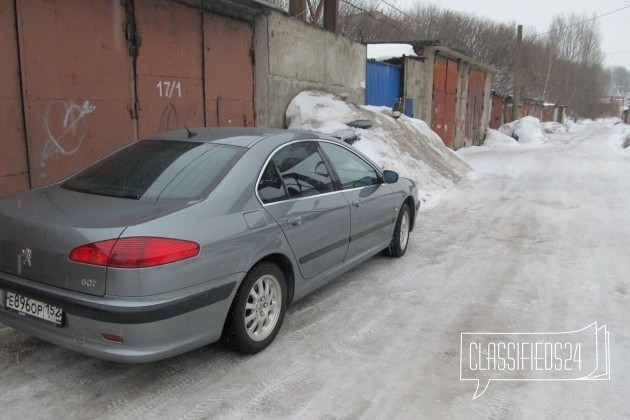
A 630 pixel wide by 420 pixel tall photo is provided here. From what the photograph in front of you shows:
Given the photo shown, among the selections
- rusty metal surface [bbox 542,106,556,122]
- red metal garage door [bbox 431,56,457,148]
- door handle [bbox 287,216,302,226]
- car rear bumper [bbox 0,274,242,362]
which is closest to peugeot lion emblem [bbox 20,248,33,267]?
car rear bumper [bbox 0,274,242,362]

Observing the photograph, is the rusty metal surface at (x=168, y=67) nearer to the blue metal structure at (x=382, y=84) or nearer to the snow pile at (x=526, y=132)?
the blue metal structure at (x=382, y=84)

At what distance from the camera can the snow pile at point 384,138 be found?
1043cm

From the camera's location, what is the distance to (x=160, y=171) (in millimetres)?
3490

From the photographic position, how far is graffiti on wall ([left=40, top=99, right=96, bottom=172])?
596 cm

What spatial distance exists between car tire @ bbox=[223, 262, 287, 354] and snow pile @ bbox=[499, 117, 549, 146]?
26759mm

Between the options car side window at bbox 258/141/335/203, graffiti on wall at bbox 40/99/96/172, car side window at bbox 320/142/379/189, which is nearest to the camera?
car side window at bbox 258/141/335/203

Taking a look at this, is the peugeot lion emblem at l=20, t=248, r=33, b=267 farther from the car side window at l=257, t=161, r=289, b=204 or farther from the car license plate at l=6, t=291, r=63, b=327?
the car side window at l=257, t=161, r=289, b=204

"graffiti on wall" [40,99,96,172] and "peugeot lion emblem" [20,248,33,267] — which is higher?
"graffiti on wall" [40,99,96,172]

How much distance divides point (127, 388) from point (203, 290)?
759mm

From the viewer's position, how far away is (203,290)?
9.55 feet

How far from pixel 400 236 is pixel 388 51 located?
12604 millimetres

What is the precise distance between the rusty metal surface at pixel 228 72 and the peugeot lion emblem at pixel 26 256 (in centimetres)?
585

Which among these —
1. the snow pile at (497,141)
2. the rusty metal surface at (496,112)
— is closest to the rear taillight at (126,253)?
the snow pile at (497,141)

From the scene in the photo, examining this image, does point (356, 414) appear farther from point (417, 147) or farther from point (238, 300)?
point (417, 147)
